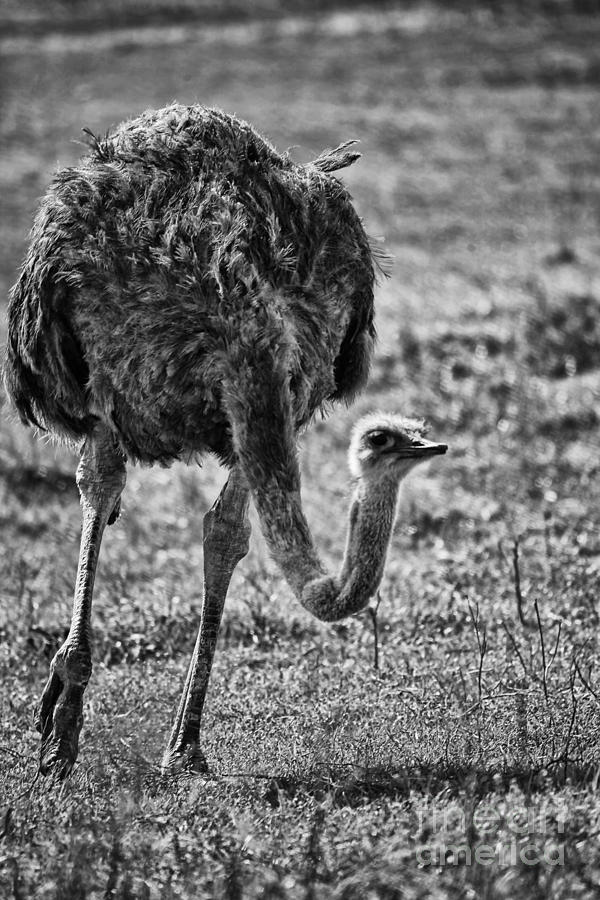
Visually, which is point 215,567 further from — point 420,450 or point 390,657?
point 420,450

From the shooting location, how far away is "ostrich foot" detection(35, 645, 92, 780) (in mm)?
5668

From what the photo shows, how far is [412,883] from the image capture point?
432 cm

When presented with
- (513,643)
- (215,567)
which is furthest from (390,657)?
(215,567)

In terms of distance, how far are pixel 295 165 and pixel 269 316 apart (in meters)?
1.47

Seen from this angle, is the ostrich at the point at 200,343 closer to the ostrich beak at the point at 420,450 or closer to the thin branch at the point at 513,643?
the ostrich beak at the point at 420,450

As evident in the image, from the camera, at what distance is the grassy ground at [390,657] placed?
15.0ft

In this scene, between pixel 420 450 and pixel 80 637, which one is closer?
pixel 420 450

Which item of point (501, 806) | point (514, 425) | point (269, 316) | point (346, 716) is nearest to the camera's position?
point (501, 806)

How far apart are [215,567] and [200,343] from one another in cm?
123

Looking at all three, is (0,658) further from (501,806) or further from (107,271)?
(501,806)

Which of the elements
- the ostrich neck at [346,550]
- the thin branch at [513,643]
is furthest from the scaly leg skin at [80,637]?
the thin branch at [513,643]

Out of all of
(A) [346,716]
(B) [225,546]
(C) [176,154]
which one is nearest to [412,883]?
(A) [346,716]

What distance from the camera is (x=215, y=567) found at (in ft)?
20.8

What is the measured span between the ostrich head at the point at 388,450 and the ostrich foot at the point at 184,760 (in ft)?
4.63
